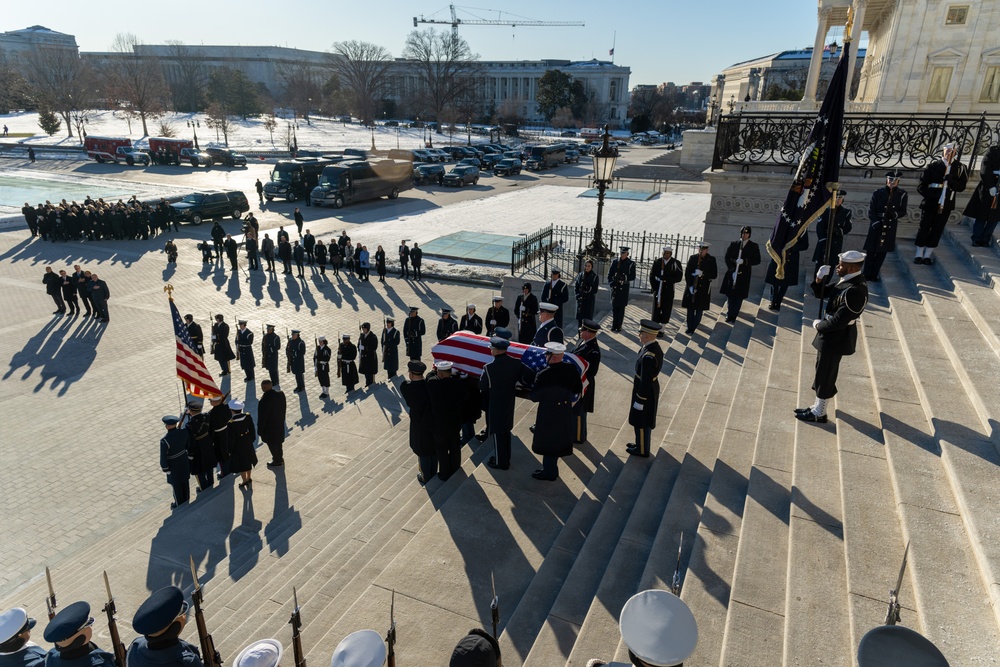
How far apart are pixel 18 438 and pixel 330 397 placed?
4725 millimetres

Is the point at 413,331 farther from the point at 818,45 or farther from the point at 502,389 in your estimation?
the point at 818,45

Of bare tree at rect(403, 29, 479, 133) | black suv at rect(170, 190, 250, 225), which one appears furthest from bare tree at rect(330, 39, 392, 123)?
black suv at rect(170, 190, 250, 225)

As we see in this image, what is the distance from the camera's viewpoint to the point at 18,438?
9.22m

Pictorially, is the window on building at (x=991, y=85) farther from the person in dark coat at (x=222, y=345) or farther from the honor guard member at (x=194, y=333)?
the honor guard member at (x=194, y=333)

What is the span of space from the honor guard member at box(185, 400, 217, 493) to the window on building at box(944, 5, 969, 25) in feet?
110

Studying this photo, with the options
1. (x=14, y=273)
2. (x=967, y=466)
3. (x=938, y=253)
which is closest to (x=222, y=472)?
(x=967, y=466)

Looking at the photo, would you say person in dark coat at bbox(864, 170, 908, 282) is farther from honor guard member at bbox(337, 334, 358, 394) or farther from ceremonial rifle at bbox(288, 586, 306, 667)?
ceremonial rifle at bbox(288, 586, 306, 667)

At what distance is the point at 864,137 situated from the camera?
38.0ft

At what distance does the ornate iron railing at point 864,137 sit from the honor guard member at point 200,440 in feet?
35.1

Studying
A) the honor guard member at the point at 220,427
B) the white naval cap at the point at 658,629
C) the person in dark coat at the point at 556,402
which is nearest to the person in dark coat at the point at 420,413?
the person in dark coat at the point at 556,402

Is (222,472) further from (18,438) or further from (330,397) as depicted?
(18,438)

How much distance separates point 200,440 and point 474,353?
3.74 metres

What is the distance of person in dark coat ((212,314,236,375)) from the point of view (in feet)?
38.3

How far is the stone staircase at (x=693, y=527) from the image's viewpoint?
3.77 metres
